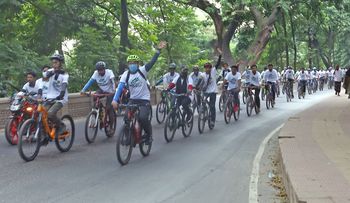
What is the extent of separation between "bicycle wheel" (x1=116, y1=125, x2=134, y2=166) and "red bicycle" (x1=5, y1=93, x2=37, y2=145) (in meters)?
2.80

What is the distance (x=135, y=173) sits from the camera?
28.6 ft

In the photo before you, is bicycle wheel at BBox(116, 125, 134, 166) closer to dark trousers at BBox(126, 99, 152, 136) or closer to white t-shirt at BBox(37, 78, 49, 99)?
dark trousers at BBox(126, 99, 152, 136)

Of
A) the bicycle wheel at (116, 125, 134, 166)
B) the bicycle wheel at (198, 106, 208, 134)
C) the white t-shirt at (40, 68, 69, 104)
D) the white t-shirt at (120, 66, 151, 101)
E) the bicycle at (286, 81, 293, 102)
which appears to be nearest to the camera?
the bicycle wheel at (116, 125, 134, 166)

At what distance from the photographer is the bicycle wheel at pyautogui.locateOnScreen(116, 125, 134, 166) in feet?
30.1

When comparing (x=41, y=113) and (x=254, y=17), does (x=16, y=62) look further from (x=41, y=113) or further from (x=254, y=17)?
(x=254, y=17)

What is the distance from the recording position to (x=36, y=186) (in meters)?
7.71

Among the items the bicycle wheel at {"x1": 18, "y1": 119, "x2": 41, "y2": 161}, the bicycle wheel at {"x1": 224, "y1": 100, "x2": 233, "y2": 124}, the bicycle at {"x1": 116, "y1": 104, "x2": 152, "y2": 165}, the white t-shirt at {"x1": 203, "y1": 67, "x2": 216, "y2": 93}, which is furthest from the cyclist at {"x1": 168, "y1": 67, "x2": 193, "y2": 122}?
the bicycle wheel at {"x1": 18, "y1": 119, "x2": 41, "y2": 161}

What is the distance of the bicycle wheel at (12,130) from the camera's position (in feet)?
37.4

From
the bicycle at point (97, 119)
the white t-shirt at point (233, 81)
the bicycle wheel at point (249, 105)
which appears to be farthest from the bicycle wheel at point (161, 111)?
the bicycle at point (97, 119)

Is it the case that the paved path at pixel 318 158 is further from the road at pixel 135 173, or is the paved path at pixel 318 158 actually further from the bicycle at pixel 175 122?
the bicycle at pixel 175 122

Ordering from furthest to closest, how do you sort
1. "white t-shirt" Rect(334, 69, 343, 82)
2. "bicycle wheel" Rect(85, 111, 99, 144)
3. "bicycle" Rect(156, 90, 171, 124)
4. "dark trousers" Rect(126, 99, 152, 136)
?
"white t-shirt" Rect(334, 69, 343, 82) → "bicycle" Rect(156, 90, 171, 124) → "bicycle wheel" Rect(85, 111, 99, 144) → "dark trousers" Rect(126, 99, 152, 136)

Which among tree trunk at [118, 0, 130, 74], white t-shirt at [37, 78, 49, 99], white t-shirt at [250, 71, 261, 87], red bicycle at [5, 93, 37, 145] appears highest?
tree trunk at [118, 0, 130, 74]

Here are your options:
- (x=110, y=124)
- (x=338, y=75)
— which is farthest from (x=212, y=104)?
(x=338, y=75)

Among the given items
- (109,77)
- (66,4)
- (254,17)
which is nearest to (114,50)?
(66,4)
